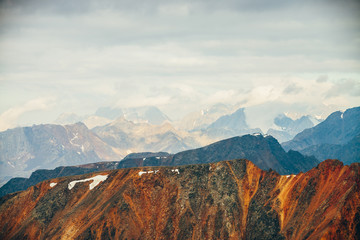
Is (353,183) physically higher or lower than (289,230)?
higher

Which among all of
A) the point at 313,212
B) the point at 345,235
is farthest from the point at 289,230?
the point at 345,235

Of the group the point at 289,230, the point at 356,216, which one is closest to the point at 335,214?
the point at 356,216

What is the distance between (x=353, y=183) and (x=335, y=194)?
8186 mm

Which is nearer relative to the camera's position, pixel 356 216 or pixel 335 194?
pixel 356 216

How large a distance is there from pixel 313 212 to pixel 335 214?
53.1 ft

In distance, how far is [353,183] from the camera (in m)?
193

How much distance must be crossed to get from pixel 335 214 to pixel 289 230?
76.0 ft

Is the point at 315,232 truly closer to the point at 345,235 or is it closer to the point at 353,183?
the point at 345,235

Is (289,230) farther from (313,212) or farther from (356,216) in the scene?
(356,216)

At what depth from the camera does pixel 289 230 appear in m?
199

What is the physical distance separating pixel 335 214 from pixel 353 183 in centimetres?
1738

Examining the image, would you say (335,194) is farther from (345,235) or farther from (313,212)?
(345,235)

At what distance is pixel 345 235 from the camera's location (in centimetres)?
17462

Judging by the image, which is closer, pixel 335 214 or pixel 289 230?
pixel 335 214
